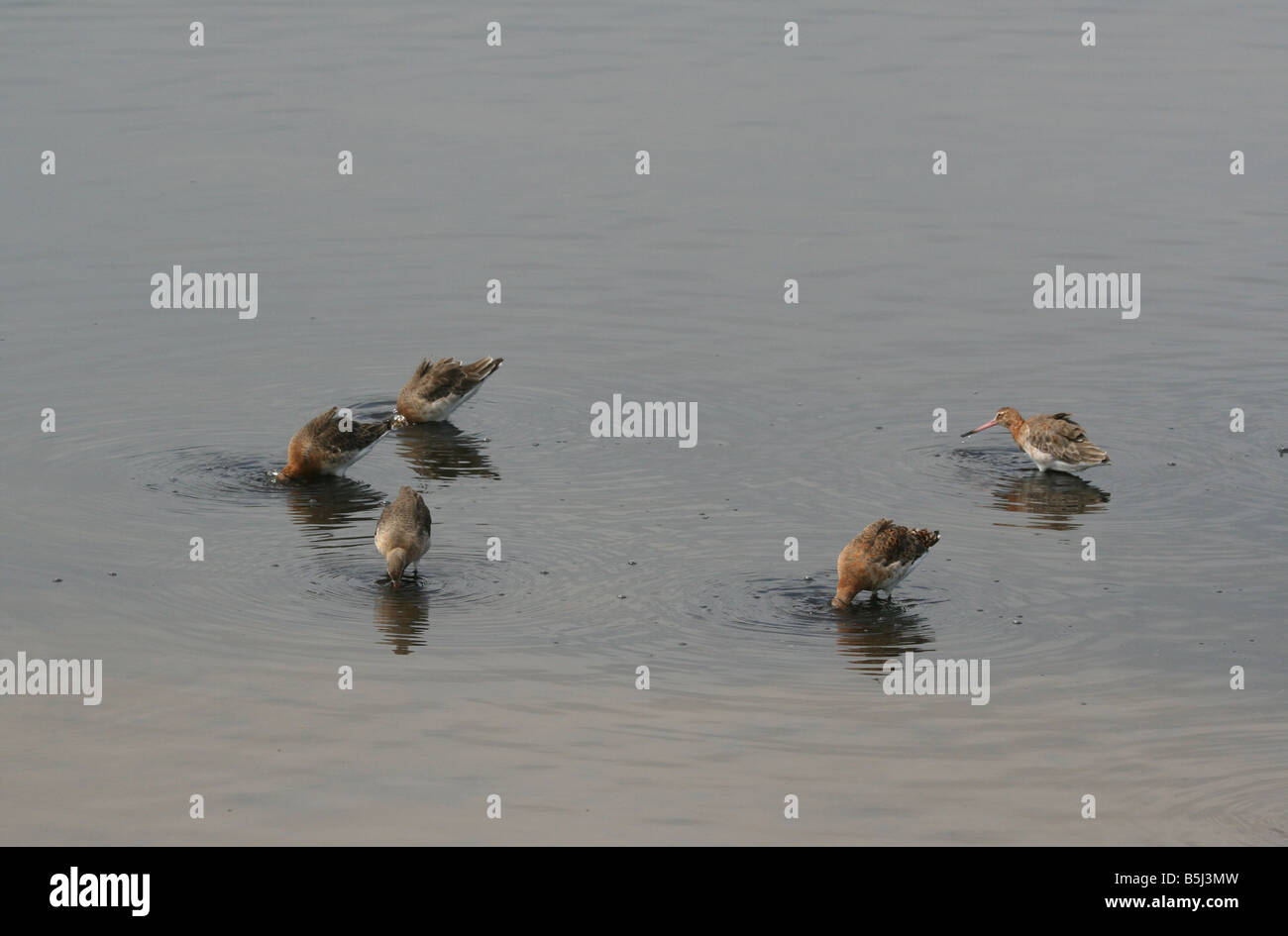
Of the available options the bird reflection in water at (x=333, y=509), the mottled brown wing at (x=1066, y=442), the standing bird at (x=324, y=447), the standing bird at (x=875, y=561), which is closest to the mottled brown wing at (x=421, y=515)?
the bird reflection in water at (x=333, y=509)

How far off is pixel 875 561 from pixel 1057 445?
5.48 m

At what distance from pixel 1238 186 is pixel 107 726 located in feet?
89.2

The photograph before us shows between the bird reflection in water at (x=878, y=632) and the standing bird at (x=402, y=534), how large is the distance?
13.7 feet

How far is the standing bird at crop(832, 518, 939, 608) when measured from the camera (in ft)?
64.1

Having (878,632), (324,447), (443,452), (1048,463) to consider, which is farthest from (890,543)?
(443,452)

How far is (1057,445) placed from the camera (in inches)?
952

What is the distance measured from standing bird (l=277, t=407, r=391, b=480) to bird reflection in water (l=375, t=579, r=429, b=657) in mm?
3867

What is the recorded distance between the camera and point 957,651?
18750 millimetres

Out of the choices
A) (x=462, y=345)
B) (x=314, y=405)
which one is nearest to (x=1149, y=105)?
(x=462, y=345)

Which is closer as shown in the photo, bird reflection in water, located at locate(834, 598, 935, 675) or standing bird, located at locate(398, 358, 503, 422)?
bird reflection in water, located at locate(834, 598, 935, 675)
